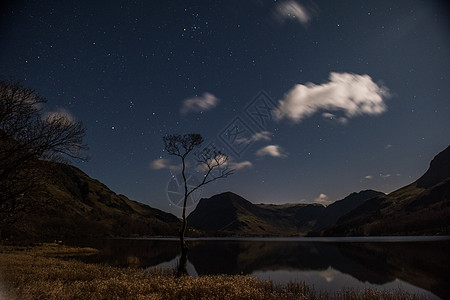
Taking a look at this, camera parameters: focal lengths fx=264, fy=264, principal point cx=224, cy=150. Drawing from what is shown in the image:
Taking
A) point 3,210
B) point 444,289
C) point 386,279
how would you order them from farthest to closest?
point 386,279, point 444,289, point 3,210

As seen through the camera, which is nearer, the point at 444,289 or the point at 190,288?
the point at 190,288

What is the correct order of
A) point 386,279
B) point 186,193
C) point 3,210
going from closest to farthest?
point 3,210, point 186,193, point 386,279

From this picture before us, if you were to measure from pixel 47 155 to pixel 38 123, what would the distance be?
101 inches

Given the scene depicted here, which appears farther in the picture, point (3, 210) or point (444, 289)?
point (444, 289)

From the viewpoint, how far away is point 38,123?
20.4 meters

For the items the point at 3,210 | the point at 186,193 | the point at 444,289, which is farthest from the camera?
the point at 186,193

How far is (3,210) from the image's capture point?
19828 mm

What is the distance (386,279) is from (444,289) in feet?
32.4

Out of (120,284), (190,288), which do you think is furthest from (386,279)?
(120,284)

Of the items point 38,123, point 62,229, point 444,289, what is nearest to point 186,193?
point 38,123

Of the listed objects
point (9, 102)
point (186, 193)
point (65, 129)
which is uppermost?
point (9, 102)

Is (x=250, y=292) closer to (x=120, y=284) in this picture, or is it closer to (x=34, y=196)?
(x=120, y=284)

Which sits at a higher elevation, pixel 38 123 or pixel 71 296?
pixel 38 123

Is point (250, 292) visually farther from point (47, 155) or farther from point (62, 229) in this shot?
point (62, 229)
